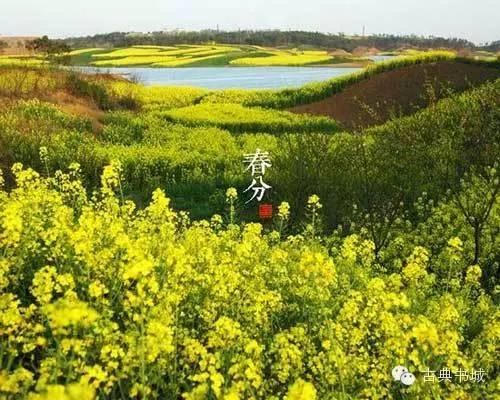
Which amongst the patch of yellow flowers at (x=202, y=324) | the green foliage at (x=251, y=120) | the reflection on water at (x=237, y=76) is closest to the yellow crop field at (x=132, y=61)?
the reflection on water at (x=237, y=76)

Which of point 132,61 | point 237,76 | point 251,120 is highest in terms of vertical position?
point 132,61

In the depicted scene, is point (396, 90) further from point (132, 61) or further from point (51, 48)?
point (132, 61)

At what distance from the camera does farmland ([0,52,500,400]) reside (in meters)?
3.38

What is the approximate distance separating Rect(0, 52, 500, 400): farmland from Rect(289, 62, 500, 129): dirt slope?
0.66 ft

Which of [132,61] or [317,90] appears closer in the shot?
[317,90]

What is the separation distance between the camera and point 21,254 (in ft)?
14.8

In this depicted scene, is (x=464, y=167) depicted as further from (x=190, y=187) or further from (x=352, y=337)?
(x=352, y=337)

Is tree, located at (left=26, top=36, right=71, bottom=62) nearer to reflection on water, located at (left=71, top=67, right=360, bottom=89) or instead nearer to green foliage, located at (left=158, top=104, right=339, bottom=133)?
reflection on water, located at (left=71, top=67, right=360, bottom=89)

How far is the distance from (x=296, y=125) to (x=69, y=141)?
7.16 metres

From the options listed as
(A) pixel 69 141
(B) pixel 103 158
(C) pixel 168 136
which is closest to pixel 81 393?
(B) pixel 103 158

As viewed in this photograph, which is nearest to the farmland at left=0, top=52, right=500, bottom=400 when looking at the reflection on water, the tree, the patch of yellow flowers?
the patch of yellow flowers

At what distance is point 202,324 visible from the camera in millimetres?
4457

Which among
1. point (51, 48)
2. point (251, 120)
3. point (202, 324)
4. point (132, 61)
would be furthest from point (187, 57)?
point (202, 324)

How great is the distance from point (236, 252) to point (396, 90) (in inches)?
759
